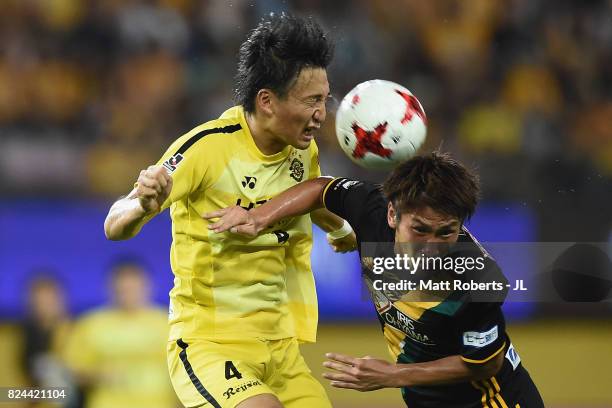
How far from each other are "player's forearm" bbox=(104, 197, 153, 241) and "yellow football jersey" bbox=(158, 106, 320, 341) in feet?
0.91

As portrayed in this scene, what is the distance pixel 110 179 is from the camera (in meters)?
8.36

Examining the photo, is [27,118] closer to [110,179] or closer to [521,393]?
[110,179]

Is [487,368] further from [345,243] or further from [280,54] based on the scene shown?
[280,54]

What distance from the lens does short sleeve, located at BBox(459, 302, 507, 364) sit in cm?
400

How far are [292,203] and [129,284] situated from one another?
11.7ft

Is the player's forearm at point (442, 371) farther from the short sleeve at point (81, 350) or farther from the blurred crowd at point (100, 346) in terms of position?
the short sleeve at point (81, 350)

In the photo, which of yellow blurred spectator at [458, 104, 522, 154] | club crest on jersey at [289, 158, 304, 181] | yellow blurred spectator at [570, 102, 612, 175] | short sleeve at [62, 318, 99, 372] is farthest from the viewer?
yellow blurred spectator at [458, 104, 522, 154]

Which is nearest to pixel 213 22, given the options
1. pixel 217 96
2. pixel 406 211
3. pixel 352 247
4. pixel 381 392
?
pixel 217 96

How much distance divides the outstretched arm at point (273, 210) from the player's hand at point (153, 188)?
35 cm

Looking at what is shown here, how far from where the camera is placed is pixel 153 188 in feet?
12.5

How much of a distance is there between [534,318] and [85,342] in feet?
11.3

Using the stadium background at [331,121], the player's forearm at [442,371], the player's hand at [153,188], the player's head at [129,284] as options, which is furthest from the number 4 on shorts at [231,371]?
the stadium background at [331,121]

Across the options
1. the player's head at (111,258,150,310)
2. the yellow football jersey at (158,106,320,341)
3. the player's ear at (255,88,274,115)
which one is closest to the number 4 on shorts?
the yellow football jersey at (158,106,320,341)

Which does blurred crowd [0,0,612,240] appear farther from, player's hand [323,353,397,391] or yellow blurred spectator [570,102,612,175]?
→ player's hand [323,353,397,391]
